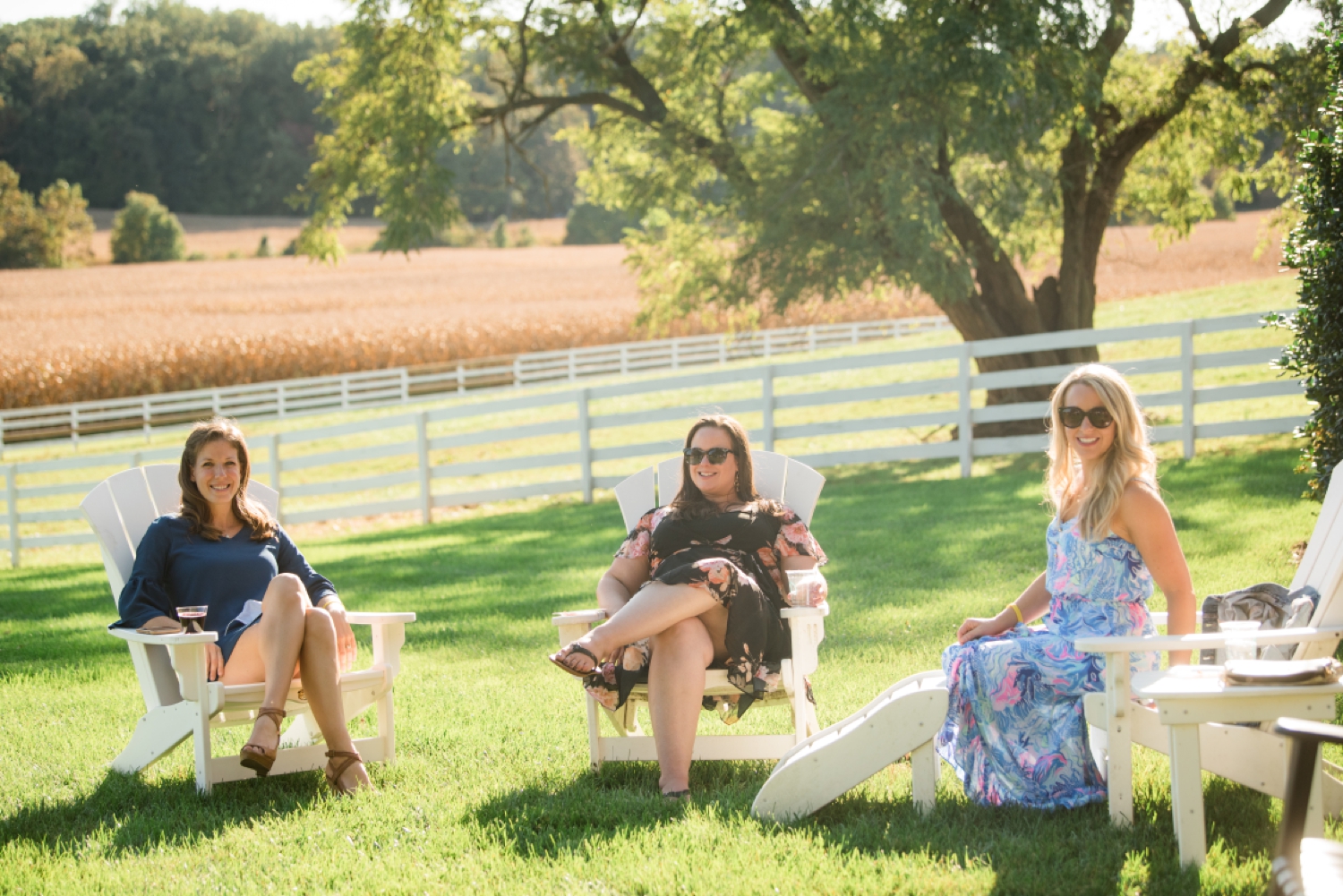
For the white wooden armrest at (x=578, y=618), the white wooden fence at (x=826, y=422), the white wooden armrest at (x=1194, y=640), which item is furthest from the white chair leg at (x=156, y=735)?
the white wooden fence at (x=826, y=422)

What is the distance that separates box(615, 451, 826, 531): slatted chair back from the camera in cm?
458

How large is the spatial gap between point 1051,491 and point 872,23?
8.82 metres

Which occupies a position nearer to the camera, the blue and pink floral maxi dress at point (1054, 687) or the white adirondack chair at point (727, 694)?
the blue and pink floral maxi dress at point (1054, 687)

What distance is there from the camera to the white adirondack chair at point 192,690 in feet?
12.3

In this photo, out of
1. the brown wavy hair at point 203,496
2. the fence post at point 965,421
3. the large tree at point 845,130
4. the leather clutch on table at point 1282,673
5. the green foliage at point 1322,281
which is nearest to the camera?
the leather clutch on table at point 1282,673

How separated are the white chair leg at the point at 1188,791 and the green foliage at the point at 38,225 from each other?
4326 cm

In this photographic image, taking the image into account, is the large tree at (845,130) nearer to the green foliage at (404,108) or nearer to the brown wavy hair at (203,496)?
the green foliage at (404,108)

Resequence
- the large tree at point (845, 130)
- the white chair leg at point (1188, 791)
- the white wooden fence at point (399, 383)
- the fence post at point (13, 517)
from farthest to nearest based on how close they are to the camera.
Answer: the white wooden fence at point (399, 383) → the fence post at point (13, 517) → the large tree at point (845, 130) → the white chair leg at point (1188, 791)

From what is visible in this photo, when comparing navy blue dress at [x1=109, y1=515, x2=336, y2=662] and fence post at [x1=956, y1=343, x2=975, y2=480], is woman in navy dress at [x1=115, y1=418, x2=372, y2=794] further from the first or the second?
fence post at [x1=956, y1=343, x2=975, y2=480]

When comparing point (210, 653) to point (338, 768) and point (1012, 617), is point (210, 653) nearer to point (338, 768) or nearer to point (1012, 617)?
point (338, 768)

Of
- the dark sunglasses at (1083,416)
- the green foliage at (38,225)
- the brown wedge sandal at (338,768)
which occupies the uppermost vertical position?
the green foliage at (38,225)

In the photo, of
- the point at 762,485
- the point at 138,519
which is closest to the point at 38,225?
the point at 138,519

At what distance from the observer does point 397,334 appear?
29500 millimetres

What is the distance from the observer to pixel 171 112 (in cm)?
5075
